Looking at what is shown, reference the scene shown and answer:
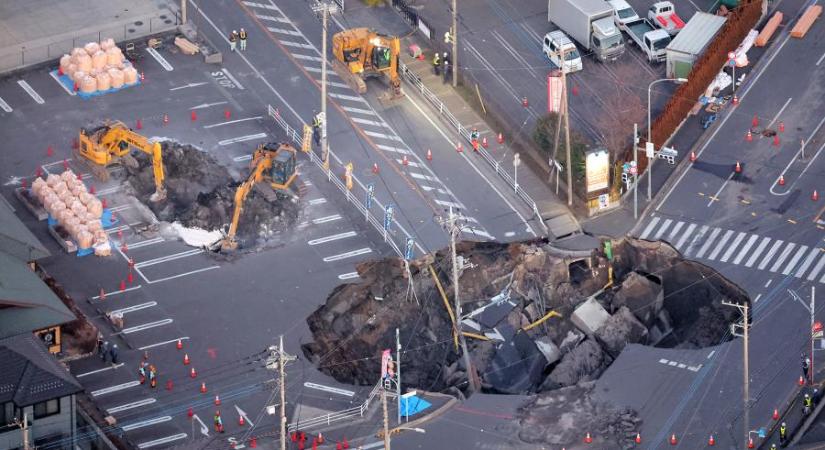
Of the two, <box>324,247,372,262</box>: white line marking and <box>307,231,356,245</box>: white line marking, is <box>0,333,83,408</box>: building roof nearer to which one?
<box>324,247,372,262</box>: white line marking

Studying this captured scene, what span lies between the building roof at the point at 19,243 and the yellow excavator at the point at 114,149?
1235 cm

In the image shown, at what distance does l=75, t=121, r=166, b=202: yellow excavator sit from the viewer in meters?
188

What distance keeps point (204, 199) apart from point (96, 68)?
18.2 m

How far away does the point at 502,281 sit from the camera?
184875 mm

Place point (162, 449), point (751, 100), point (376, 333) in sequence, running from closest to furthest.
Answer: point (162, 449), point (376, 333), point (751, 100)

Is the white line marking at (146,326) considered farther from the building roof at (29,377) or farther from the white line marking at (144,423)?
the building roof at (29,377)

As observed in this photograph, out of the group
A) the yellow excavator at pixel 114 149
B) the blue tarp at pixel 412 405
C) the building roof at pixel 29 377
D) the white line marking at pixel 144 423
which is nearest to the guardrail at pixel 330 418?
the blue tarp at pixel 412 405

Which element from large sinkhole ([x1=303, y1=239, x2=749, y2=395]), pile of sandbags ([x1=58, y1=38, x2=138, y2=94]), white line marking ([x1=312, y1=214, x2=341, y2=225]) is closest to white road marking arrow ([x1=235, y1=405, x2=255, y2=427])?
large sinkhole ([x1=303, y1=239, x2=749, y2=395])

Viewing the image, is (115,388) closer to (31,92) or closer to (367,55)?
(31,92)

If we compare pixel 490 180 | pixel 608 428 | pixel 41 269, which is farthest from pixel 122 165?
pixel 608 428

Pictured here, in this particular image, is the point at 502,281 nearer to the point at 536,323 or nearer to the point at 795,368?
the point at 536,323

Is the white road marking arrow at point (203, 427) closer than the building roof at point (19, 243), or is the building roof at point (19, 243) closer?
the white road marking arrow at point (203, 427)

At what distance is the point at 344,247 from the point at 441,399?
57.7 ft

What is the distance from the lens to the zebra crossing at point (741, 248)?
18125 centimetres
